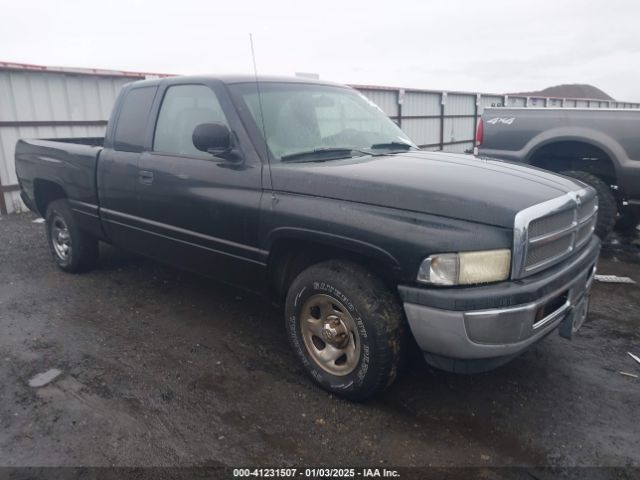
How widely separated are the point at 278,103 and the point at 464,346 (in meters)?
2.07

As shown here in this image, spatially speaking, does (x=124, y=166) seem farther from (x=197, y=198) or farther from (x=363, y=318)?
(x=363, y=318)

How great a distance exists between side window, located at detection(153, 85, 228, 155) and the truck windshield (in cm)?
25

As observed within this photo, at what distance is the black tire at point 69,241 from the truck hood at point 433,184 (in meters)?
2.89

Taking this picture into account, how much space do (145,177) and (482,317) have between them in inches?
108

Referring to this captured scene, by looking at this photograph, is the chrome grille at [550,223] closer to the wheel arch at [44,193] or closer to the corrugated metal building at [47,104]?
the wheel arch at [44,193]

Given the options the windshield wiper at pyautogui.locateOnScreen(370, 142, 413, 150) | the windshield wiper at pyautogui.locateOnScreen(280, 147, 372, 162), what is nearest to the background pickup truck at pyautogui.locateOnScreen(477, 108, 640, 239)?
the windshield wiper at pyautogui.locateOnScreen(370, 142, 413, 150)

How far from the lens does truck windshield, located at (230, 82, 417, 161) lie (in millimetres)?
3324

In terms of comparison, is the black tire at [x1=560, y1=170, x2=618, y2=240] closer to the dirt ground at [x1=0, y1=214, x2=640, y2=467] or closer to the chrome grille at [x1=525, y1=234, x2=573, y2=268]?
the dirt ground at [x1=0, y1=214, x2=640, y2=467]

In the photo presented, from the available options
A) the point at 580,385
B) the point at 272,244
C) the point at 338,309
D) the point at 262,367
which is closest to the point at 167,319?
the point at 262,367

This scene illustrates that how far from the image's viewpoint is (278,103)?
11.5 feet

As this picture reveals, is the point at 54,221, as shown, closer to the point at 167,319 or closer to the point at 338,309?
the point at 167,319

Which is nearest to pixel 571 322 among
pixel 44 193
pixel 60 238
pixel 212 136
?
pixel 212 136

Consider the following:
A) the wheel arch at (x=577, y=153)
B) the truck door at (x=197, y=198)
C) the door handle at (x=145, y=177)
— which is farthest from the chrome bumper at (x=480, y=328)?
the wheel arch at (x=577, y=153)

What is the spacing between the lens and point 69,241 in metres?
5.11
